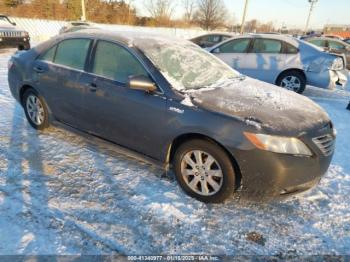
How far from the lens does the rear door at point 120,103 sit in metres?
3.15

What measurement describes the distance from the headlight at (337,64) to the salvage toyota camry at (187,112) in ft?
15.1

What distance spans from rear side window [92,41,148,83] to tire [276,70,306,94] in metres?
5.45

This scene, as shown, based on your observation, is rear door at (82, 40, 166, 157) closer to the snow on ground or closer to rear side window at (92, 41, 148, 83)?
rear side window at (92, 41, 148, 83)

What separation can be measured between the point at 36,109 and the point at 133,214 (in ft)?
8.65

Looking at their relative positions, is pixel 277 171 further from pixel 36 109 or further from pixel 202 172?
pixel 36 109

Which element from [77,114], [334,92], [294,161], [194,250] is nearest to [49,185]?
[77,114]

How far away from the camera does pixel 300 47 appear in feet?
25.3

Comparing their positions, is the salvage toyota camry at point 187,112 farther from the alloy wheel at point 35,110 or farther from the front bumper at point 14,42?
the front bumper at point 14,42

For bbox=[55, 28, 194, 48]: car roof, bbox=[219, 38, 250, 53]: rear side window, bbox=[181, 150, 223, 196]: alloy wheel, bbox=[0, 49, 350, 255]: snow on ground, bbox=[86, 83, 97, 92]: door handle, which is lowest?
bbox=[0, 49, 350, 255]: snow on ground

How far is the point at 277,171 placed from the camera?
8.70 ft

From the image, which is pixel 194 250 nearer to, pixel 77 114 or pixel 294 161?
pixel 294 161

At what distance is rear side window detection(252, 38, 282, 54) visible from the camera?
26.0 feet

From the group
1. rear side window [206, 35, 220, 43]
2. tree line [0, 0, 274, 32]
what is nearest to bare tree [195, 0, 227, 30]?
tree line [0, 0, 274, 32]

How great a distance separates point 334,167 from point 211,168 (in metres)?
2.02
